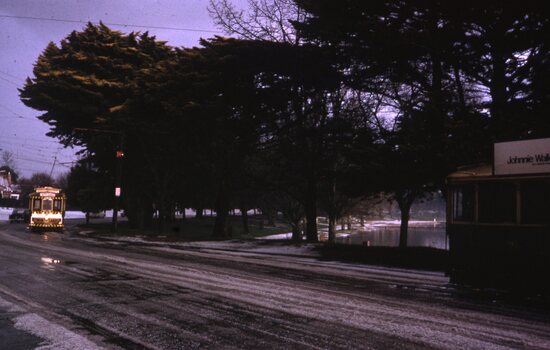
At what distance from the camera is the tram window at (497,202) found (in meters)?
10.1

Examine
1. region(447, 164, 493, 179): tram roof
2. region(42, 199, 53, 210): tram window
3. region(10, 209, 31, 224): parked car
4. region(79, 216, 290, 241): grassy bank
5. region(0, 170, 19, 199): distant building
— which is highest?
region(0, 170, 19, 199): distant building

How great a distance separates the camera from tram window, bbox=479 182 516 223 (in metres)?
10.1

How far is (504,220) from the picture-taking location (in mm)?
10148

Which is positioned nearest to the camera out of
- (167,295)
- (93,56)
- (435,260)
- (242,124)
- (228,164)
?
(167,295)

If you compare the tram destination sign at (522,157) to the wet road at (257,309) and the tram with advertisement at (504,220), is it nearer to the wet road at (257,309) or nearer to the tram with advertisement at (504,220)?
the tram with advertisement at (504,220)

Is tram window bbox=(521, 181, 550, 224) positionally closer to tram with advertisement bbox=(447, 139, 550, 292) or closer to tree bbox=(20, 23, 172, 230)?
Answer: tram with advertisement bbox=(447, 139, 550, 292)

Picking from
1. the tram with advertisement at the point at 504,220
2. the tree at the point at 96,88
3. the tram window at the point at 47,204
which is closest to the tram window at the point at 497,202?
the tram with advertisement at the point at 504,220

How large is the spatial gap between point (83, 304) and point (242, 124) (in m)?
16.3

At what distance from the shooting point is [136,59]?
3419 centimetres

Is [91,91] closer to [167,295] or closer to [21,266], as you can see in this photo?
[21,266]

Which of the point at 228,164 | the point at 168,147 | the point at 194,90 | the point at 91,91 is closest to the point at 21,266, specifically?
the point at 194,90

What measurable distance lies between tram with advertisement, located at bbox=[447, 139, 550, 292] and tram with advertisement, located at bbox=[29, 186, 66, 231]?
92.2 feet

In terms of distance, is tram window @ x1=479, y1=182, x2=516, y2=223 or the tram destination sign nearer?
the tram destination sign

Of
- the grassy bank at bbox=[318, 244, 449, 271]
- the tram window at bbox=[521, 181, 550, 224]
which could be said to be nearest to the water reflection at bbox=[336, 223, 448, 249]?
the grassy bank at bbox=[318, 244, 449, 271]
